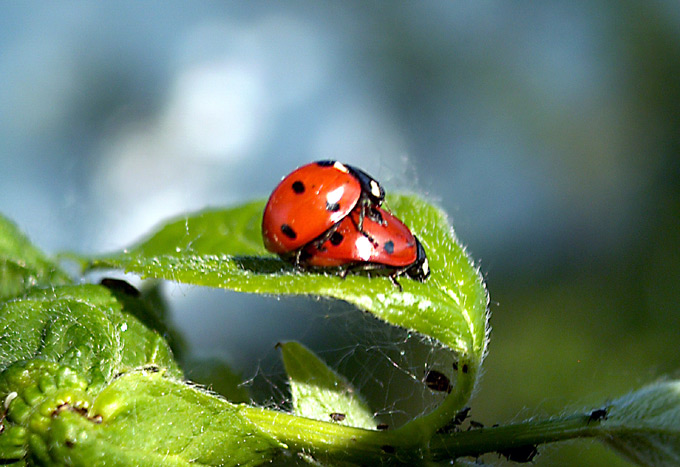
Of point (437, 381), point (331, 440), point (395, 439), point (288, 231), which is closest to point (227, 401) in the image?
point (331, 440)

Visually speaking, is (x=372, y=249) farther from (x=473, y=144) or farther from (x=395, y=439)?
(x=473, y=144)

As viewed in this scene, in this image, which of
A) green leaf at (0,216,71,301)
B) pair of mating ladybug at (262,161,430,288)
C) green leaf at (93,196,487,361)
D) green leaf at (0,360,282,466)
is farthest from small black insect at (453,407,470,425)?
green leaf at (0,216,71,301)

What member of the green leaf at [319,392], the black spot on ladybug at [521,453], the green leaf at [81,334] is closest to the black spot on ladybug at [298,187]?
the green leaf at [319,392]

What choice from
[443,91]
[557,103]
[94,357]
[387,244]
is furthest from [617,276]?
[94,357]

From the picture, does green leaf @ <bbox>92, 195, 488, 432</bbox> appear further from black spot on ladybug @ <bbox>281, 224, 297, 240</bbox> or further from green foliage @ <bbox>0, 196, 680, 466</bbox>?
black spot on ladybug @ <bbox>281, 224, 297, 240</bbox>

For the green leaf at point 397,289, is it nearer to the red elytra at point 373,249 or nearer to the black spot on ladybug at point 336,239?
the red elytra at point 373,249

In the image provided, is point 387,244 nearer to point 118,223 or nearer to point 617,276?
point 118,223
